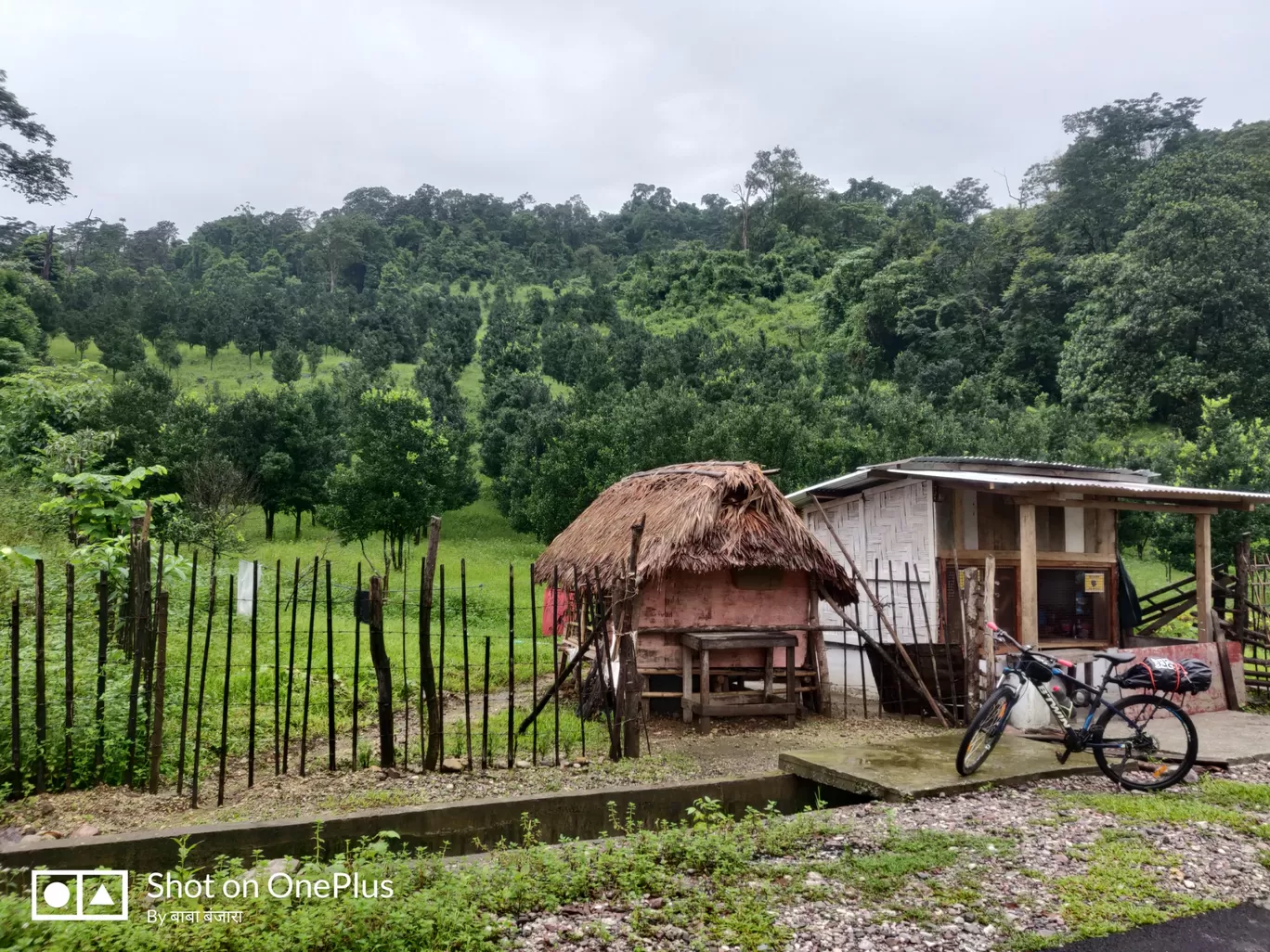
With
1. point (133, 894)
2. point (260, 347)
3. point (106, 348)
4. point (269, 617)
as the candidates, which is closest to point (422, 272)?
point (260, 347)

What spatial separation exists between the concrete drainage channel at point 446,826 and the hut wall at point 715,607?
3.05m

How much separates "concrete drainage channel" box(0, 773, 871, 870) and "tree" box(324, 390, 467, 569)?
733 inches

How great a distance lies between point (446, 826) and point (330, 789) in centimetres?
104

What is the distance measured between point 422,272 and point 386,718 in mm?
65028

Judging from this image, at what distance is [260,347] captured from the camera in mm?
49438

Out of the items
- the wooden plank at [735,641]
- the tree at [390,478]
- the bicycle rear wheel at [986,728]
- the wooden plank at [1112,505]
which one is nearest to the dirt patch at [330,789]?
the wooden plank at [735,641]

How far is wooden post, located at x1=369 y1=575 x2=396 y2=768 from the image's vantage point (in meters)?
5.99

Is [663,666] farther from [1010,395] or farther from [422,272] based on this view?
[422,272]

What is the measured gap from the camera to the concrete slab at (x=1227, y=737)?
7.71 m

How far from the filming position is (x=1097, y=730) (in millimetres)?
6844

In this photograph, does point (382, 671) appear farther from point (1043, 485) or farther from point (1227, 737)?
point (1227, 737)

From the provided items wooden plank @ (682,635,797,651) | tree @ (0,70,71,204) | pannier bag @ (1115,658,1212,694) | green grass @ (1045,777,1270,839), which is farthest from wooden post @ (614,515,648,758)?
tree @ (0,70,71,204)

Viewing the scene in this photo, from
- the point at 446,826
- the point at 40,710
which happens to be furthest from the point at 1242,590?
the point at 40,710

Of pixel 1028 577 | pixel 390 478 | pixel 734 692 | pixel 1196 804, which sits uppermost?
pixel 390 478
